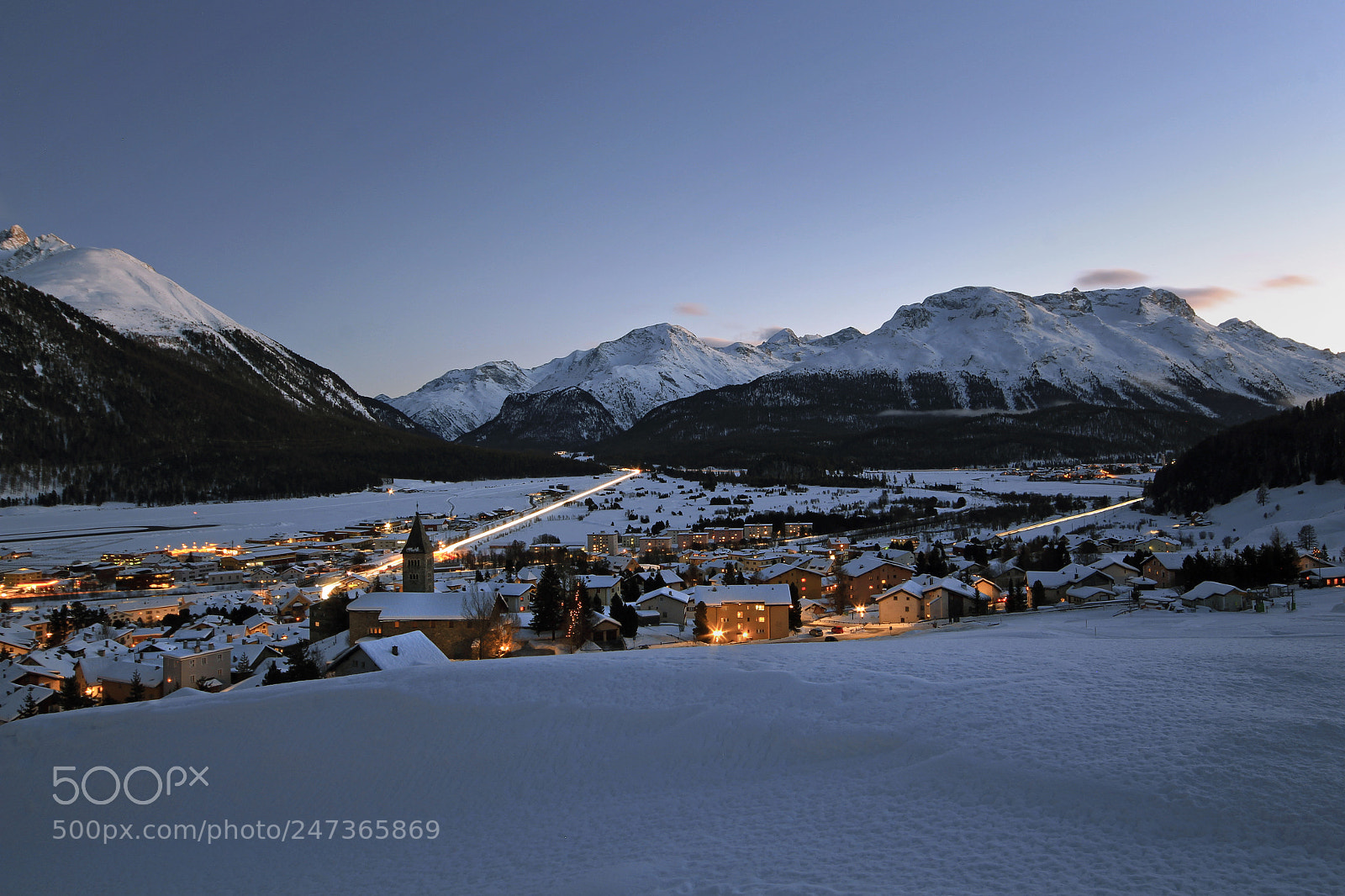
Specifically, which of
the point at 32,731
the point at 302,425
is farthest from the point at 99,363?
the point at 32,731

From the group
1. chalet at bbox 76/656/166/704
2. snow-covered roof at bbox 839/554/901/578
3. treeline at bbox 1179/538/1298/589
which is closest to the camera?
chalet at bbox 76/656/166/704

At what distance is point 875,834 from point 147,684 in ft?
118

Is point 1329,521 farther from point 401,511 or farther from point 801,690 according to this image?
point 401,511

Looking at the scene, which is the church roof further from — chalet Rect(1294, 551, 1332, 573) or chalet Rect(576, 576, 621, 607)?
chalet Rect(1294, 551, 1332, 573)

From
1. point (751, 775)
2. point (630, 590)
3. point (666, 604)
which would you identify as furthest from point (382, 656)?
point (630, 590)

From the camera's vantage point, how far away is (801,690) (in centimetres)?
1490

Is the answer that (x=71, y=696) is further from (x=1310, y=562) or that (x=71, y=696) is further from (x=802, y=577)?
(x=1310, y=562)

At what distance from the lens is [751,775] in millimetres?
12031

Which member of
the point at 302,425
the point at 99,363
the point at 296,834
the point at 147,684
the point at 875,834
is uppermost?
the point at 99,363

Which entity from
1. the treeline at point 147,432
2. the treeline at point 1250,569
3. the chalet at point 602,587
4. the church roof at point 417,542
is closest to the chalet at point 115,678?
the church roof at point 417,542
